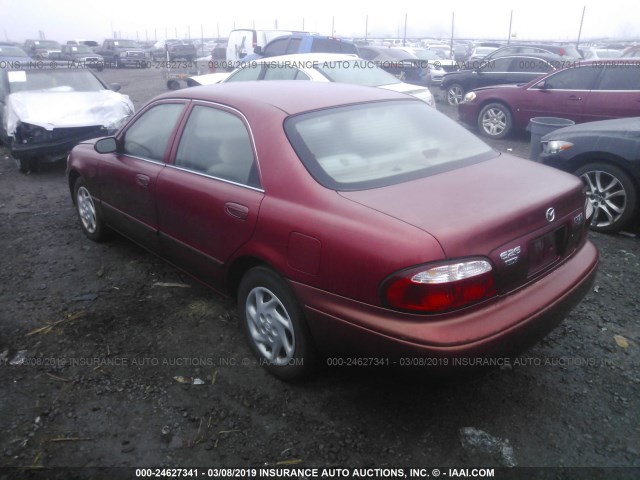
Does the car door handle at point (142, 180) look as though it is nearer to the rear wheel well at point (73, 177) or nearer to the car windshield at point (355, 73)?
the rear wheel well at point (73, 177)

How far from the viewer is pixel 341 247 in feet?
7.48

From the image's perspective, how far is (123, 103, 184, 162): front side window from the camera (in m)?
3.62

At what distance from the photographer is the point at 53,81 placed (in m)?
8.52

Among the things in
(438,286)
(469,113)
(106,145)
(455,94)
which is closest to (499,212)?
(438,286)

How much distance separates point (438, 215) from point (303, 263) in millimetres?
680

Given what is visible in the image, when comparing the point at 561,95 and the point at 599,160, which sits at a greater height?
the point at 561,95

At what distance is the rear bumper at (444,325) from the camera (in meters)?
2.14

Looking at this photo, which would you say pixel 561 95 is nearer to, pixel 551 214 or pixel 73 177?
pixel 551 214

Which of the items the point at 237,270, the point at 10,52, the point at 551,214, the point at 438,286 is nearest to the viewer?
the point at 438,286

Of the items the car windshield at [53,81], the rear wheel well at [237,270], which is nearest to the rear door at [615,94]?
the rear wheel well at [237,270]

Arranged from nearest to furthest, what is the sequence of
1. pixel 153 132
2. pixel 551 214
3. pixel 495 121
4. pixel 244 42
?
pixel 551 214
pixel 153 132
pixel 495 121
pixel 244 42

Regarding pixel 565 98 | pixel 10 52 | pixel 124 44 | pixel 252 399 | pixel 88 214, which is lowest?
pixel 252 399

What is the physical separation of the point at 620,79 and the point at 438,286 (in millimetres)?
7457

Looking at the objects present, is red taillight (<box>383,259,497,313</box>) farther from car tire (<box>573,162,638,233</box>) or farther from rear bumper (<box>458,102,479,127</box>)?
rear bumper (<box>458,102,479,127</box>)
